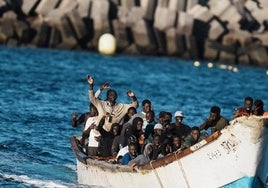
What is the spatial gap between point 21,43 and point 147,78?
9628mm

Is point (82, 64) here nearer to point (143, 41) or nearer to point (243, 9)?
point (143, 41)

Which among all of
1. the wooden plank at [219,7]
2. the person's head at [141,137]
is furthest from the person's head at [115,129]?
the wooden plank at [219,7]

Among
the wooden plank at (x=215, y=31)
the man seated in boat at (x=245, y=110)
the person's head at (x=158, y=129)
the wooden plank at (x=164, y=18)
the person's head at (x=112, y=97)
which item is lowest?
the wooden plank at (x=215, y=31)

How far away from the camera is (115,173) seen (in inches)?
928

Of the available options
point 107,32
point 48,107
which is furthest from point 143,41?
point 48,107

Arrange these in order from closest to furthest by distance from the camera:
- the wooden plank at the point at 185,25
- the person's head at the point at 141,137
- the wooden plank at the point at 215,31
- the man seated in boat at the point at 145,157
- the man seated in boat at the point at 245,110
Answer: the man seated in boat at the point at 245,110 < the man seated in boat at the point at 145,157 < the person's head at the point at 141,137 < the wooden plank at the point at 185,25 < the wooden plank at the point at 215,31

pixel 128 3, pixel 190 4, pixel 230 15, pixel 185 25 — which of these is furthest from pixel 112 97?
pixel 190 4

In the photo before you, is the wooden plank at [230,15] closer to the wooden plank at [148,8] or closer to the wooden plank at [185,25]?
the wooden plank at [185,25]

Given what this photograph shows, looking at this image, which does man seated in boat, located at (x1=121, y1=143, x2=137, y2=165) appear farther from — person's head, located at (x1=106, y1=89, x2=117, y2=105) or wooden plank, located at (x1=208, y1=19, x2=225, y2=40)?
wooden plank, located at (x1=208, y1=19, x2=225, y2=40)

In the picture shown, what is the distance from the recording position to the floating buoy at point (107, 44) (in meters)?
63.4

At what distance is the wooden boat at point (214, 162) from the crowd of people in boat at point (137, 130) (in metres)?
0.33

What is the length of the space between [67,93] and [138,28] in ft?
62.0

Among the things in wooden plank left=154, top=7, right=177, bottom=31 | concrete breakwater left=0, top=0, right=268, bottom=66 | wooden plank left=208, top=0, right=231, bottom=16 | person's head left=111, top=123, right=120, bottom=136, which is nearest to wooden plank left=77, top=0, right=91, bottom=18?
concrete breakwater left=0, top=0, right=268, bottom=66

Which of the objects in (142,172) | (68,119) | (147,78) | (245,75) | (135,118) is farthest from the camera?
(245,75)
